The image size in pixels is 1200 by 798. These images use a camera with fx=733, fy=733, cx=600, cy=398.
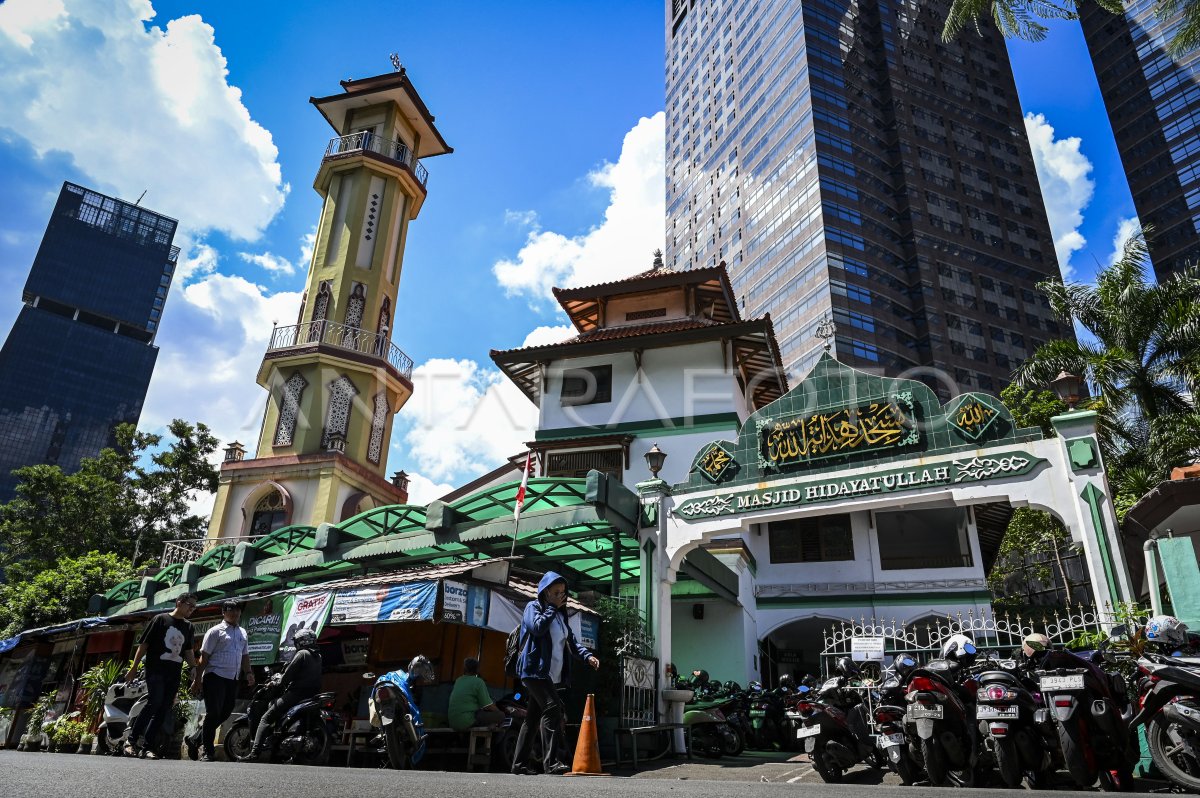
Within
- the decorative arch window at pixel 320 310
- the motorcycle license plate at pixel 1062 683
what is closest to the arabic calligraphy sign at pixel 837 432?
the motorcycle license plate at pixel 1062 683

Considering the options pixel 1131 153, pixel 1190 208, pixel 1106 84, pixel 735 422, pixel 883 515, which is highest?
pixel 1106 84

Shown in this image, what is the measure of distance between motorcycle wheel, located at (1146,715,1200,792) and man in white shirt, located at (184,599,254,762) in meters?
8.32

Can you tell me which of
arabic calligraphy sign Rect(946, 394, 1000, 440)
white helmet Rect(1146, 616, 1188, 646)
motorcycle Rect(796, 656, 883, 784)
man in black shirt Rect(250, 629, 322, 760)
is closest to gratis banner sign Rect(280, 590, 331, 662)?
man in black shirt Rect(250, 629, 322, 760)

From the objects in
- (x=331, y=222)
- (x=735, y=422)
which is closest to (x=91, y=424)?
(x=331, y=222)

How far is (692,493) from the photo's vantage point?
38.3 feet

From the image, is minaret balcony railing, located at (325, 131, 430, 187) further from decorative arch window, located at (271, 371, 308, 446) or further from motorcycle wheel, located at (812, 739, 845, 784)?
motorcycle wheel, located at (812, 739, 845, 784)

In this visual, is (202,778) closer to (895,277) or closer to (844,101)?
(895,277)

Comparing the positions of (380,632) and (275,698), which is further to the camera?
(380,632)

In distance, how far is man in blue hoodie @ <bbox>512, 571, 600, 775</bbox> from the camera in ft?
21.9

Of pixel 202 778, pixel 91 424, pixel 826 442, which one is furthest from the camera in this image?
pixel 91 424

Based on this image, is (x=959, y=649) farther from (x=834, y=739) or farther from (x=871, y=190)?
(x=871, y=190)

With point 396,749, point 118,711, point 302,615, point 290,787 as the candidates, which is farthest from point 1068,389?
point 118,711

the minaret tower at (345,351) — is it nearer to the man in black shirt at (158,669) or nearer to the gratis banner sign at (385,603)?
the gratis banner sign at (385,603)

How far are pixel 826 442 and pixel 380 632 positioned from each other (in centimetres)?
814
